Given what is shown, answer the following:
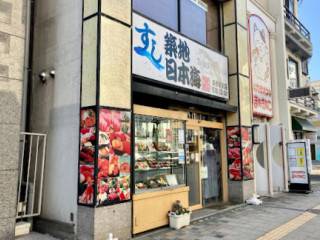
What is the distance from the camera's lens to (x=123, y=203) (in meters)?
5.55

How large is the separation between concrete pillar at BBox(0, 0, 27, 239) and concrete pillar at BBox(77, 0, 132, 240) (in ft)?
3.86

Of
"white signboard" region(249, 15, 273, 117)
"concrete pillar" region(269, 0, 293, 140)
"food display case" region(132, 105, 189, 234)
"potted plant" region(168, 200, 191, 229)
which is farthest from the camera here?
"concrete pillar" region(269, 0, 293, 140)

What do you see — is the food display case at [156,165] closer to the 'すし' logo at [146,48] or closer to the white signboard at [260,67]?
the 'すし' logo at [146,48]

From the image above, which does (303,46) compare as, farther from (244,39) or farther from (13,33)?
(13,33)

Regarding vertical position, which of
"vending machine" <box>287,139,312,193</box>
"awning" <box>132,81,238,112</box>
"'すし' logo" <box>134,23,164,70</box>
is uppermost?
"'すし' logo" <box>134,23,164,70</box>

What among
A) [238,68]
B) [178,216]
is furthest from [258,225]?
[238,68]

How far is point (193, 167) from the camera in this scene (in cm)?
852

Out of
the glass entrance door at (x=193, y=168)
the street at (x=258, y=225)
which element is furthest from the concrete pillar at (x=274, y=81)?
the glass entrance door at (x=193, y=168)

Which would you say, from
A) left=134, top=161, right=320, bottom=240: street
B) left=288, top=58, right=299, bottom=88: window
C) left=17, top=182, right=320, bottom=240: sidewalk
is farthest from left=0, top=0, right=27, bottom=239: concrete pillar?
left=288, top=58, right=299, bottom=88: window

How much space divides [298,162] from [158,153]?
7.56 m

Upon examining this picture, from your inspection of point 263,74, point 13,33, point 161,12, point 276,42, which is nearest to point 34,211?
point 13,33

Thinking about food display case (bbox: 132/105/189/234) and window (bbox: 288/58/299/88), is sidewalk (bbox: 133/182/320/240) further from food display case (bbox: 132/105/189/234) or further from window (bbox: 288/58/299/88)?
window (bbox: 288/58/299/88)

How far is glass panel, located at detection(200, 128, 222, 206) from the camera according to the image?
9.05 m

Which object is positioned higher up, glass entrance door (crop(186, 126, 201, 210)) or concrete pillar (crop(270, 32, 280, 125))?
concrete pillar (crop(270, 32, 280, 125))
